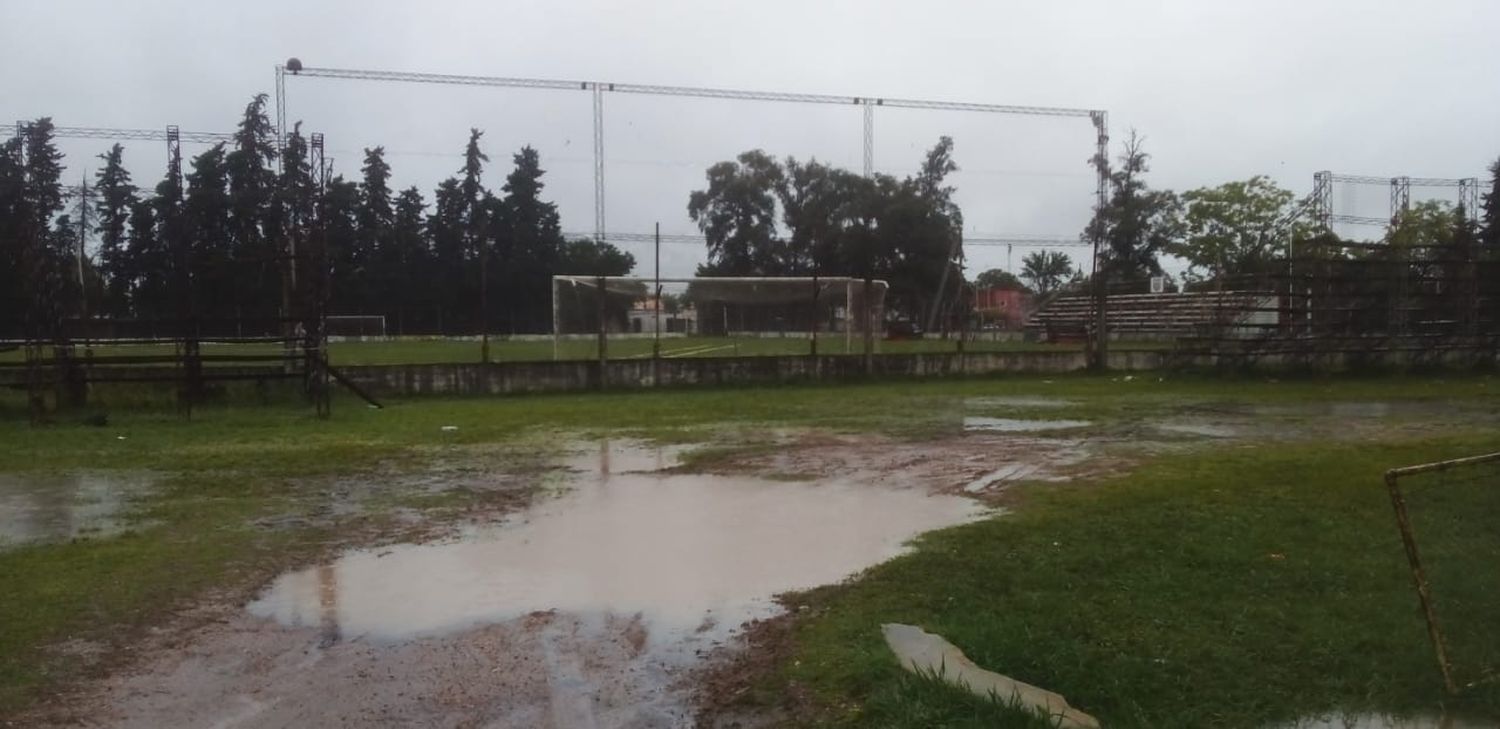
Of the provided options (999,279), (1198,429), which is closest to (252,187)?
(1198,429)

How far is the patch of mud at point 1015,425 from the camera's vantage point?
45.8 ft

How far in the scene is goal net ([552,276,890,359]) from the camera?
21.7 m

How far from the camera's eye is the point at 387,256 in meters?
49.2

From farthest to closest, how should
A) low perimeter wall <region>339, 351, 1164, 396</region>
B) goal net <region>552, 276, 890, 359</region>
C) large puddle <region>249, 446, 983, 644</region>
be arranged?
goal net <region>552, 276, 890, 359</region> < low perimeter wall <region>339, 351, 1164, 396</region> < large puddle <region>249, 446, 983, 644</region>

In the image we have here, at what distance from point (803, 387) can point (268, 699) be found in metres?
17.5

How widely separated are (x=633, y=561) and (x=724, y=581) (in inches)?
33.3

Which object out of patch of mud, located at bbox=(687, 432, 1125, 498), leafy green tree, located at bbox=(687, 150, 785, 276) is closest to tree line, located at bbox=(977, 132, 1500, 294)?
leafy green tree, located at bbox=(687, 150, 785, 276)

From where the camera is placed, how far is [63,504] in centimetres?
916

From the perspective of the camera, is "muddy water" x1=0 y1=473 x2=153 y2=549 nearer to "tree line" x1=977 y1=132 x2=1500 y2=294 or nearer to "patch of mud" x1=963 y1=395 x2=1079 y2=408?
"patch of mud" x1=963 y1=395 x2=1079 y2=408

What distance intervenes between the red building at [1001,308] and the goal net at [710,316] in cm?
2402

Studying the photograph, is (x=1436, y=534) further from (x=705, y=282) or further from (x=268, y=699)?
(x=705, y=282)

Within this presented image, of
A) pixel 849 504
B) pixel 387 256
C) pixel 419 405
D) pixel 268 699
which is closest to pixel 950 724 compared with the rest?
pixel 268 699

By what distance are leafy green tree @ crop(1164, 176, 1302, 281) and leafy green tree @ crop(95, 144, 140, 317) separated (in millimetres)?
45984

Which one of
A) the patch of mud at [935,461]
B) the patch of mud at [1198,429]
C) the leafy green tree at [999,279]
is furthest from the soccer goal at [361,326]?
the leafy green tree at [999,279]
